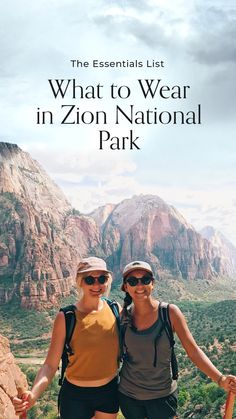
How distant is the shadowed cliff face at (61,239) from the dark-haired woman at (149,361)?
7888cm

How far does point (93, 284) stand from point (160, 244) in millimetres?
156682

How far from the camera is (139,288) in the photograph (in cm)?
508

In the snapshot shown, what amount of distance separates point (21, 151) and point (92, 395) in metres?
148

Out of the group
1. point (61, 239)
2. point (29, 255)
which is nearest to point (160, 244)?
point (61, 239)

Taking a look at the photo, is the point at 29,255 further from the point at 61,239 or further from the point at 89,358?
the point at 89,358

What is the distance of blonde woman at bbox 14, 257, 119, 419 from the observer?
4902 mm

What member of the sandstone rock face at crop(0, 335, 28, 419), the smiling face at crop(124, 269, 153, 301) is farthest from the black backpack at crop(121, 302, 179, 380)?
the sandstone rock face at crop(0, 335, 28, 419)

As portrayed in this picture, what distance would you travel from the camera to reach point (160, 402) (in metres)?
4.90

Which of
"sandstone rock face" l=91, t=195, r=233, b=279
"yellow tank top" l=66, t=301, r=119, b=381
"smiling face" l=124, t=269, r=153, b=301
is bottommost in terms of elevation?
"sandstone rock face" l=91, t=195, r=233, b=279

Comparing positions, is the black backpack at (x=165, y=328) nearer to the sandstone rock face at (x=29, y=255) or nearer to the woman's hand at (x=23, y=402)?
the woman's hand at (x=23, y=402)

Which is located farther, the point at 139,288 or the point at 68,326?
the point at 139,288

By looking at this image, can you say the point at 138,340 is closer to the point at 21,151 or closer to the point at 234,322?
the point at 234,322

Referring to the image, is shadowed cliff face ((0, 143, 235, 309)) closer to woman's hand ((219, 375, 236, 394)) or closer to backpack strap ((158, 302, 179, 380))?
backpack strap ((158, 302, 179, 380))

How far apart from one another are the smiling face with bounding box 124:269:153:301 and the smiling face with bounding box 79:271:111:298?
266 millimetres
